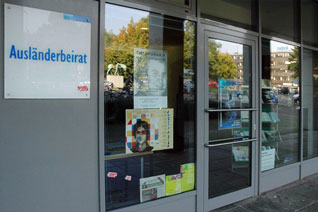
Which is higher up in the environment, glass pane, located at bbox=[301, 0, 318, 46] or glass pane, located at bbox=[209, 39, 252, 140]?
glass pane, located at bbox=[301, 0, 318, 46]

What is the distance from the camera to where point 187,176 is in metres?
3.61

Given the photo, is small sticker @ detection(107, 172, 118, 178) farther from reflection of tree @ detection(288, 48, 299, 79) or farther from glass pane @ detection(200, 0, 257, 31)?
reflection of tree @ detection(288, 48, 299, 79)

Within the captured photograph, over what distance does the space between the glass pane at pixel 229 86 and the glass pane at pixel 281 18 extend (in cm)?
79

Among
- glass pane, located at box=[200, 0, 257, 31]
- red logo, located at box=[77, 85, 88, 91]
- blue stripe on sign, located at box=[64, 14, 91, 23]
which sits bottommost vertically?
red logo, located at box=[77, 85, 88, 91]

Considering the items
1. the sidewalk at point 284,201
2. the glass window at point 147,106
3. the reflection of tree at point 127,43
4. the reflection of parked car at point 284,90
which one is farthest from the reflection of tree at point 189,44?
the reflection of parked car at point 284,90

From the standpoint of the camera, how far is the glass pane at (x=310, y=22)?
5488mm

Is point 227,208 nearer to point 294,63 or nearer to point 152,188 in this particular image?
point 152,188

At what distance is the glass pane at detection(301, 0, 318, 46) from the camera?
18.0 ft

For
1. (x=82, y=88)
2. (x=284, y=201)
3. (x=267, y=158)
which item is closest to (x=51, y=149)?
(x=82, y=88)

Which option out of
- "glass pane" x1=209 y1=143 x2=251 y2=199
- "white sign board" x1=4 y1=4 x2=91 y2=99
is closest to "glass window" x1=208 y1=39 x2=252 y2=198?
"glass pane" x1=209 y1=143 x2=251 y2=199

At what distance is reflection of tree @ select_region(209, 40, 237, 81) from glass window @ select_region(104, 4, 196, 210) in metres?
0.35

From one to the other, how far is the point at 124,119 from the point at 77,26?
1.10 m

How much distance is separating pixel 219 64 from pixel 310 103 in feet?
9.99

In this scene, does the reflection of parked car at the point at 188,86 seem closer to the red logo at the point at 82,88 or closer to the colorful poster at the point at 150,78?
the colorful poster at the point at 150,78
